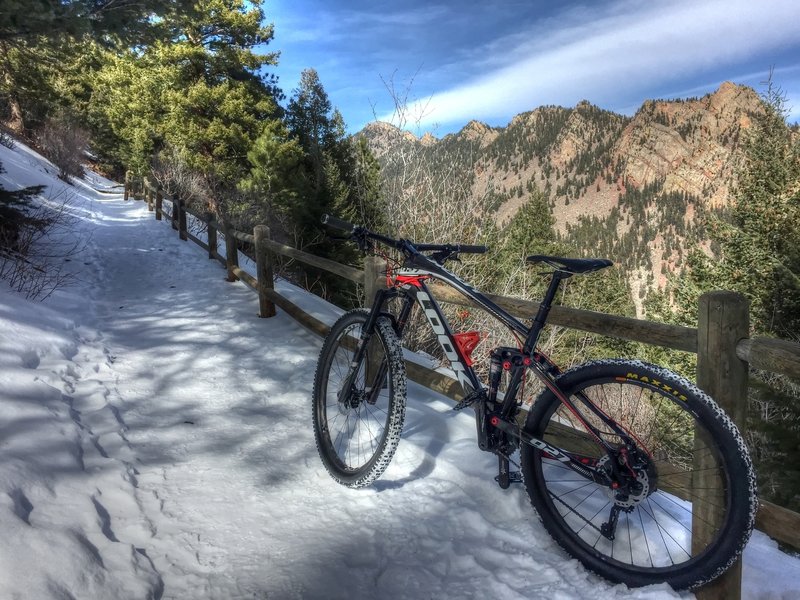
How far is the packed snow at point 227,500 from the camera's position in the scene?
1959mm

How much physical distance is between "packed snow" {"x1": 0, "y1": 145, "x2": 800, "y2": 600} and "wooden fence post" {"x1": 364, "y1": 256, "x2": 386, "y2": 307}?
0.92m

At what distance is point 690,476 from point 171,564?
6.90ft

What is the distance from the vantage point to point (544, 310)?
2148 millimetres

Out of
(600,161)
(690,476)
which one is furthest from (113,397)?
(600,161)

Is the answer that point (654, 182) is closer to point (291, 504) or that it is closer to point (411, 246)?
point (411, 246)

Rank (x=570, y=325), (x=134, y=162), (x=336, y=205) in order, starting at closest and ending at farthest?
(x=570, y=325) → (x=336, y=205) → (x=134, y=162)

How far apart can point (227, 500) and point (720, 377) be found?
2.26m

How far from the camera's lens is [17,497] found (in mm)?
2057

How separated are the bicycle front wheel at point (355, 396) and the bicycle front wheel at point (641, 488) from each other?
78 cm

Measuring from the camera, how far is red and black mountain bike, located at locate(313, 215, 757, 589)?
5.95 feet

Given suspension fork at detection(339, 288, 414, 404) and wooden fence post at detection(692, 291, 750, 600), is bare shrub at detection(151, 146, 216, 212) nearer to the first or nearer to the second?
suspension fork at detection(339, 288, 414, 404)

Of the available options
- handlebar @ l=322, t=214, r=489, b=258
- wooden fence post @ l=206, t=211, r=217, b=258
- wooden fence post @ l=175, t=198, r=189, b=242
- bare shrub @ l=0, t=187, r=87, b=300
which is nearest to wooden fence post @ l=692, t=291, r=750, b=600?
handlebar @ l=322, t=214, r=489, b=258

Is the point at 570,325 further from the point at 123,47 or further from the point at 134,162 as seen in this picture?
the point at 134,162

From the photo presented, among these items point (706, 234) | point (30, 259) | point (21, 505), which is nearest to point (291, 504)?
point (21, 505)
